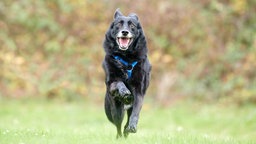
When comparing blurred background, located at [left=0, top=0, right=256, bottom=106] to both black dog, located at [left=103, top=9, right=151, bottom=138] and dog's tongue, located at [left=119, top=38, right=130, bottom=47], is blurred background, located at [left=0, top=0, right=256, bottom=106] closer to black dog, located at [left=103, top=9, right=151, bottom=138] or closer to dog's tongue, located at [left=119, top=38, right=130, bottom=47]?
black dog, located at [left=103, top=9, right=151, bottom=138]

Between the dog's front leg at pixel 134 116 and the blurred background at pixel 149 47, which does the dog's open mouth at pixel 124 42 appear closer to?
the dog's front leg at pixel 134 116

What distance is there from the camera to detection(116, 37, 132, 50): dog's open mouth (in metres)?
8.39

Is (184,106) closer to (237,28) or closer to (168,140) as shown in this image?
(237,28)

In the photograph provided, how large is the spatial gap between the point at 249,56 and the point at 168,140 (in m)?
9.95

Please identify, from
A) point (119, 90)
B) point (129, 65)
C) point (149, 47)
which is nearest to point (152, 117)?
point (149, 47)

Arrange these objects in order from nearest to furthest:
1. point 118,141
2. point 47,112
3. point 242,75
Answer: point 118,141 → point 47,112 → point 242,75

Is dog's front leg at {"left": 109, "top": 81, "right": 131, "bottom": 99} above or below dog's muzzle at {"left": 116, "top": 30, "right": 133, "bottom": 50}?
below

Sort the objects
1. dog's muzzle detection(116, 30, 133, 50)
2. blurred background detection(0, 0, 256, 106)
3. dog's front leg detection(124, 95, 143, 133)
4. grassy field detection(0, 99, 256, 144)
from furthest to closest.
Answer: blurred background detection(0, 0, 256, 106) → grassy field detection(0, 99, 256, 144) → dog's muzzle detection(116, 30, 133, 50) → dog's front leg detection(124, 95, 143, 133)

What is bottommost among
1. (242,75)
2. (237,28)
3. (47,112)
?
(47,112)

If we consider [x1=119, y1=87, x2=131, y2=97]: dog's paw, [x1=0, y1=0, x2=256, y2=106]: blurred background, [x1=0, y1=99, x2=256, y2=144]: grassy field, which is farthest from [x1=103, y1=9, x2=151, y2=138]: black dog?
[x1=0, y1=0, x2=256, y2=106]: blurred background

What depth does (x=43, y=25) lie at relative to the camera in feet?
64.4

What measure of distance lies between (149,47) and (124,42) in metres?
10.6

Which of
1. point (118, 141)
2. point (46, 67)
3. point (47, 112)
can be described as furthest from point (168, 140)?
point (46, 67)

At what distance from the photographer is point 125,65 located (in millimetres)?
8406
